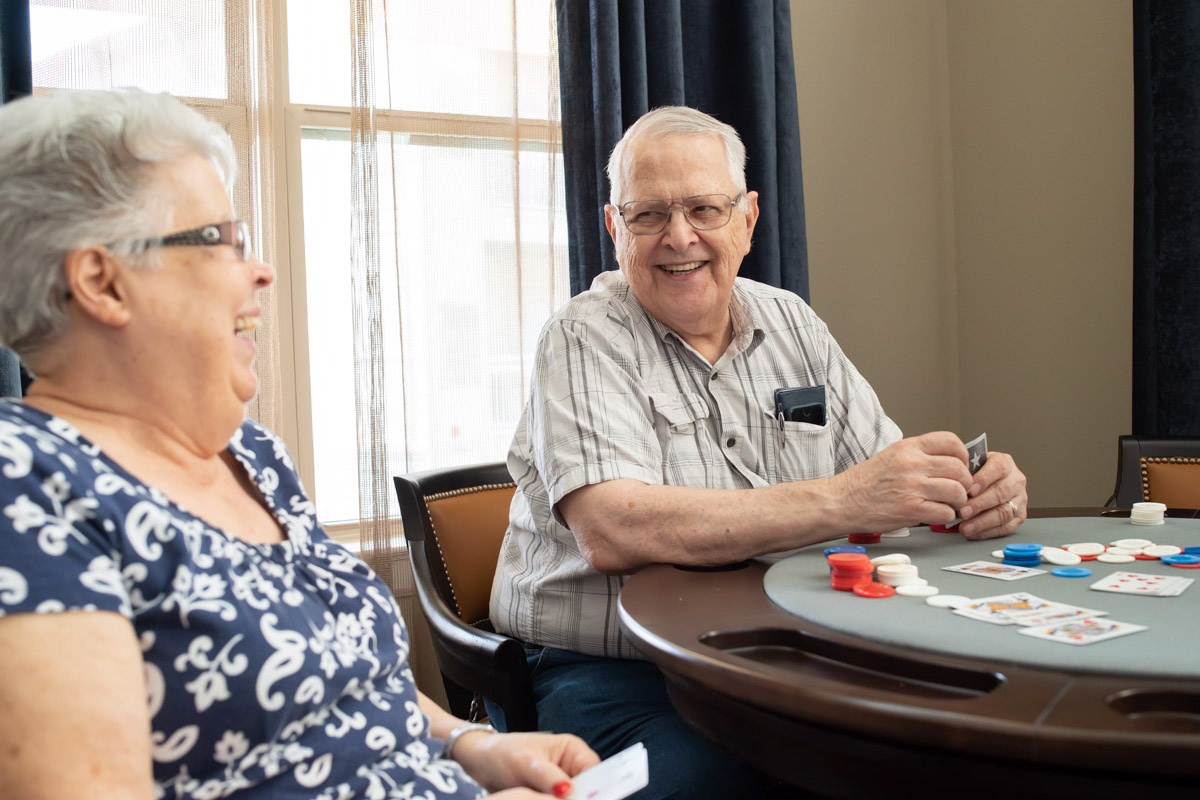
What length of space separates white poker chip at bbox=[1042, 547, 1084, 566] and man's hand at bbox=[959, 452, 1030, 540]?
Answer: 0.17 meters

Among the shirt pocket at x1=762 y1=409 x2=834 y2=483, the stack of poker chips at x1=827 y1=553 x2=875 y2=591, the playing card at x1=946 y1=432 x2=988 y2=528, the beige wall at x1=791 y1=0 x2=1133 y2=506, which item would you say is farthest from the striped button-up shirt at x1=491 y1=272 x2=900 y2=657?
the beige wall at x1=791 y1=0 x2=1133 y2=506

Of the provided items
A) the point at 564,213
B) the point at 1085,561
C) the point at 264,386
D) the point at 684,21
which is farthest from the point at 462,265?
the point at 1085,561

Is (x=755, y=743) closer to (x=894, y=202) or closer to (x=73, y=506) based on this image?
(x=73, y=506)

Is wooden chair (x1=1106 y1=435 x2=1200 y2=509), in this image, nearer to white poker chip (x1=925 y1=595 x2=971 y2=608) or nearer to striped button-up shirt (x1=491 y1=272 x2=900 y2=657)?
striped button-up shirt (x1=491 y1=272 x2=900 y2=657)

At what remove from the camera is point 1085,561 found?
1.35 meters

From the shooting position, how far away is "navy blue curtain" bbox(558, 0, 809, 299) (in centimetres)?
283

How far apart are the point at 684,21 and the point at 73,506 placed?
Answer: 271cm

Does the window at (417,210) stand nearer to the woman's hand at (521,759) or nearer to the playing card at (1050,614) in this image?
the woman's hand at (521,759)

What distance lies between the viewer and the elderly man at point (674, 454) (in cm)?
152

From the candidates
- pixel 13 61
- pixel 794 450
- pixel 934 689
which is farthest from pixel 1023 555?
pixel 13 61

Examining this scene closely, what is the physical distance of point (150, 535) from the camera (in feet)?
2.81

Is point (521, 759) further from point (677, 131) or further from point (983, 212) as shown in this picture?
point (983, 212)

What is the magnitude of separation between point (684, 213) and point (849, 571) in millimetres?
895

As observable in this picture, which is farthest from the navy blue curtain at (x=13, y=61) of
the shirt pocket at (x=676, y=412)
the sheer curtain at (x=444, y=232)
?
the shirt pocket at (x=676, y=412)
